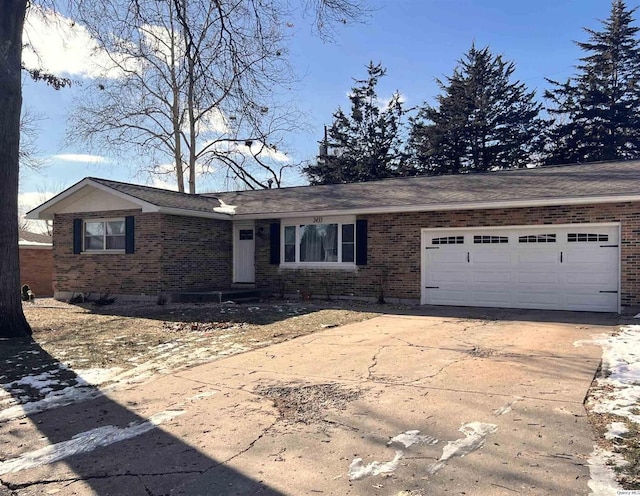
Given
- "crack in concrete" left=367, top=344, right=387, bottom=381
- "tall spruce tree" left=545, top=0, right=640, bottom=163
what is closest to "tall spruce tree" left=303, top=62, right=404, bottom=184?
"tall spruce tree" left=545, top=0, right=640, bottom=163

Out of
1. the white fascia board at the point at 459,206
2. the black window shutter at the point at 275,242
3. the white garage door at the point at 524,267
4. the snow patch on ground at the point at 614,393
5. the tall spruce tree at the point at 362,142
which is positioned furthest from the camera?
the tall spruce tree at the point at 362,142

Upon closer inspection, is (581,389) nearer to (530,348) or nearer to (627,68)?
(530,348)

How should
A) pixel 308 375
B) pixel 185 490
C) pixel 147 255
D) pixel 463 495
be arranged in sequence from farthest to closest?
1. pixel 147 255
2. pixel 308 375
3. pixel 185 490
4. pixel 463 495

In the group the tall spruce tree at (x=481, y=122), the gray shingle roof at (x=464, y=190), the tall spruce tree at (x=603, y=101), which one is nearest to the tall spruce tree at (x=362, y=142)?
the tall spruce tree at (x=481, y=122)

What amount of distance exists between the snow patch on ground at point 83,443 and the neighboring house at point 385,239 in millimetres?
9722

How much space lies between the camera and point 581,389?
16.8 ft

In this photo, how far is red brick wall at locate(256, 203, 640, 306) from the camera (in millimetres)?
11031

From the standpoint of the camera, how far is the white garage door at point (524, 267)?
11445mm

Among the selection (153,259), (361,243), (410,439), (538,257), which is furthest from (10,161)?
(538,257)

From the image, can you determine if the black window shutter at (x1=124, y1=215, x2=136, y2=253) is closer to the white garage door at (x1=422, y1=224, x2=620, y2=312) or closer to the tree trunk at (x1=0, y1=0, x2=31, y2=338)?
the tree trunk at (x1=0, y1=0, x2=31, y2=338)

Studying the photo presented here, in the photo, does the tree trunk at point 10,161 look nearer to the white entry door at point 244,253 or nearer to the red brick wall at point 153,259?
the red brick wall at point 153,259

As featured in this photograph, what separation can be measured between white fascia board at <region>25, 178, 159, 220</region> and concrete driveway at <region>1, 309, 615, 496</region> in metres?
8.32

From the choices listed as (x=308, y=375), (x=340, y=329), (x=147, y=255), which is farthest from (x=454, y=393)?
(x=147, y=255)

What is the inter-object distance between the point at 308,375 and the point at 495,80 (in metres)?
31.5
